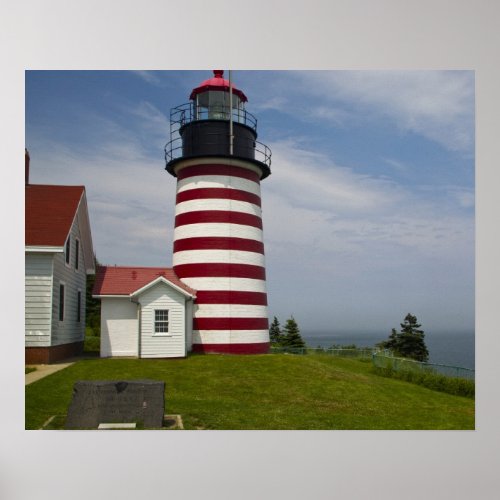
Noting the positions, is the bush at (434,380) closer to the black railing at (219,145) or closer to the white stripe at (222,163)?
the black railing at (219,145)

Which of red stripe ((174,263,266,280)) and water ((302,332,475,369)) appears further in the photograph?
red stripe ((174,263,266,280))

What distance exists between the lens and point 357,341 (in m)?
9.38

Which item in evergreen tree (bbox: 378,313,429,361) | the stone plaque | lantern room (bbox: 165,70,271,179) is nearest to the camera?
the stone plaque

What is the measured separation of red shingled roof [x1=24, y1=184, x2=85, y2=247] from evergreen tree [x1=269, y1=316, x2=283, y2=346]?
3.37 meters

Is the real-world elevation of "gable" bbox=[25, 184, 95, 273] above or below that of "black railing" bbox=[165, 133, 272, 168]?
below

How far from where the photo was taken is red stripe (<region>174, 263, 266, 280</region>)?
10.2m

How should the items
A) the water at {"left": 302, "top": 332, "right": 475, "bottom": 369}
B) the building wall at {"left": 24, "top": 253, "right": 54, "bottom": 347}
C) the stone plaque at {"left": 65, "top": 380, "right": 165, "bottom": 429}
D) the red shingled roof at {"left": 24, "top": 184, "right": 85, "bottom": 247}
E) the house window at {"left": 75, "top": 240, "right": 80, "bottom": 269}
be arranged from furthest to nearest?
the house window at {"left": 75, "top": 240, "right": 80, "bottom": 269}, the red shingled roof at {"left": 24, "top": 184, "right": 85, "bottom": 247}, the building wall at {"left": 24, "top": 253, "right": 54, "bottom": 347}, the water at {"left": 302, "top": 332, "right": 475, "bottom": 369}, the stone plaque at {"left": 65, "top": 380, "right": 165, "bottom": 429}

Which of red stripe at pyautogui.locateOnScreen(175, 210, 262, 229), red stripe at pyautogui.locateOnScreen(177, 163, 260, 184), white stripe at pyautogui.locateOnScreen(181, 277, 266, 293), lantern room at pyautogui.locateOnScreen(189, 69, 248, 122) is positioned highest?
lantern room at pyautogui.locateOnScreen(189, 69, 248, 122)

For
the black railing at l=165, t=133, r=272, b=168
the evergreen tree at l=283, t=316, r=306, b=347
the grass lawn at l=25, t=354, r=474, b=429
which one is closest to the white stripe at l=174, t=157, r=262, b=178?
the black railing at l=165, t=133, r=272, b=168

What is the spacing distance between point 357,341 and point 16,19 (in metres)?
5.98

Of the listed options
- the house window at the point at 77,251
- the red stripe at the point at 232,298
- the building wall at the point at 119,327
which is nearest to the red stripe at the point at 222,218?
the red stripe at the point at 232,298

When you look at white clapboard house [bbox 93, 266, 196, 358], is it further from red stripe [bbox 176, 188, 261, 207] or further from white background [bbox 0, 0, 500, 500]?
white background [bbox 0, 0, 500, 500]

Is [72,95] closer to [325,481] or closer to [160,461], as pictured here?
[160,461]

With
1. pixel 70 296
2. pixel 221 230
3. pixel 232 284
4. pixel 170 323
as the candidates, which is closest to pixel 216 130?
pixel 221 230
